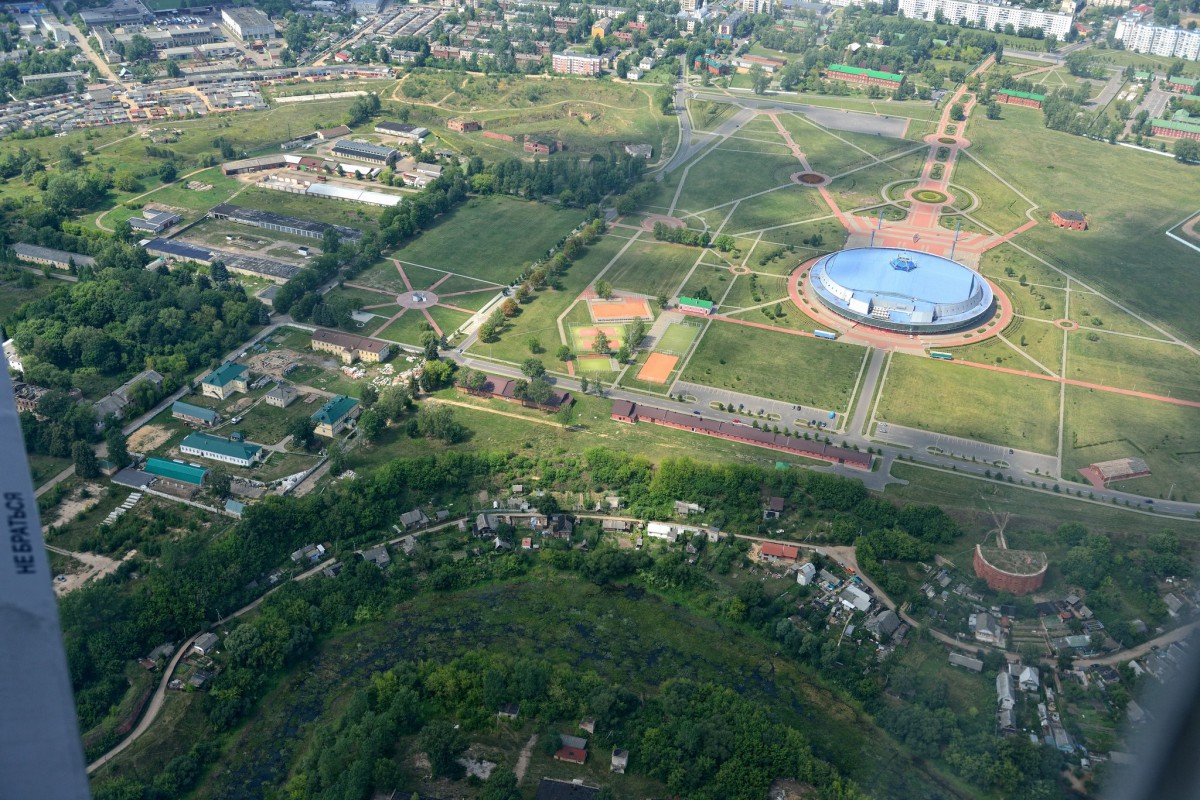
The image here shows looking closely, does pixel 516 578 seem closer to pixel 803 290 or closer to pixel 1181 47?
pixel 803 290

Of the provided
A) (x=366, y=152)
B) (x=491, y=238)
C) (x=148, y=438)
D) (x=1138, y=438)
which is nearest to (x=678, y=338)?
(x=491, y=238)

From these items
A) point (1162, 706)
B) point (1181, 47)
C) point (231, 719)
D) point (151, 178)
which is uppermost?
point (1162, 706)

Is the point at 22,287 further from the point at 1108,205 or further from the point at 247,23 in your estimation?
the point at 1108,205

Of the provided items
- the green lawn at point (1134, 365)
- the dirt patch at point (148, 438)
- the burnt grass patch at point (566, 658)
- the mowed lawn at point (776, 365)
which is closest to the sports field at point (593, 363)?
the mowed lawn at point (776, 365)

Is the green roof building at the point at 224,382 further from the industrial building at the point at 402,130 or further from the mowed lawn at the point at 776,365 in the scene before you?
the industrial building at the point at 402,130

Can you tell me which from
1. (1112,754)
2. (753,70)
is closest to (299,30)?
(753,70)

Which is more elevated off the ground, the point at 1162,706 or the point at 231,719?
the point at 1162,706
